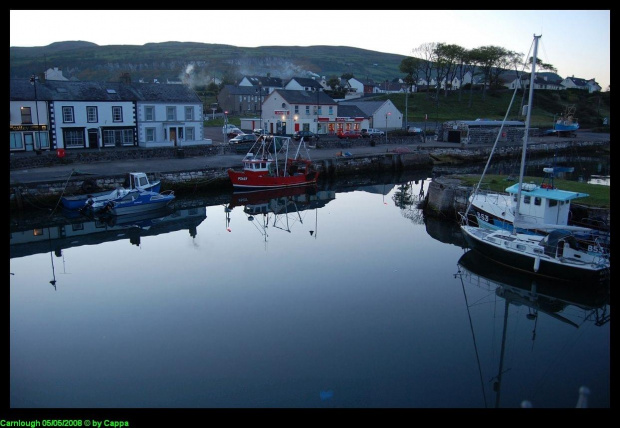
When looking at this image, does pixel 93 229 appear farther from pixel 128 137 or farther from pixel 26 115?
pixel 128 137

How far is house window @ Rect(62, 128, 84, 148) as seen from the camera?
36487 millimetres

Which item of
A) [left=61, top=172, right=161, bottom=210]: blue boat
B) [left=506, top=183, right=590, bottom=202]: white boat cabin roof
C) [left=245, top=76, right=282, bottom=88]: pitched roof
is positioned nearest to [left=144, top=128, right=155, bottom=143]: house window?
[left=61, top=172, right=161, bottom=210]: blue boat

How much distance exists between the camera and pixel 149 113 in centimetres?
4000

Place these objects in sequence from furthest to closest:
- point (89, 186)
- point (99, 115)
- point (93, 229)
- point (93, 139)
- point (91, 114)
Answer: point (93, 139) → point (99, 115) → point (91, 114) → point (89, 186) → point (93, 229)

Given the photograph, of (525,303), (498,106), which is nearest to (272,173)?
(525,303)

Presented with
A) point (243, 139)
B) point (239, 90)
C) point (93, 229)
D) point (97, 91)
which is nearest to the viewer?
point (93, 229)

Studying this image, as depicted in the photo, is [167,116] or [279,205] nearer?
[279,205]

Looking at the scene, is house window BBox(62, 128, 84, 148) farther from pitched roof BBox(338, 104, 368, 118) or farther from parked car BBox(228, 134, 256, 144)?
pitched roof BBox(338, 104, 368, 118)

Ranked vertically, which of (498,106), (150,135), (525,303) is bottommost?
(525,303)

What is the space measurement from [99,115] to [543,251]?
32.0 m

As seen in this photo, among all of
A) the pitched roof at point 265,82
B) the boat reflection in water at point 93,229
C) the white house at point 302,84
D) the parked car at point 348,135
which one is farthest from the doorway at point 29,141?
the pitched roof at point 265,82

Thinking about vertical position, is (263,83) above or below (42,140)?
above
